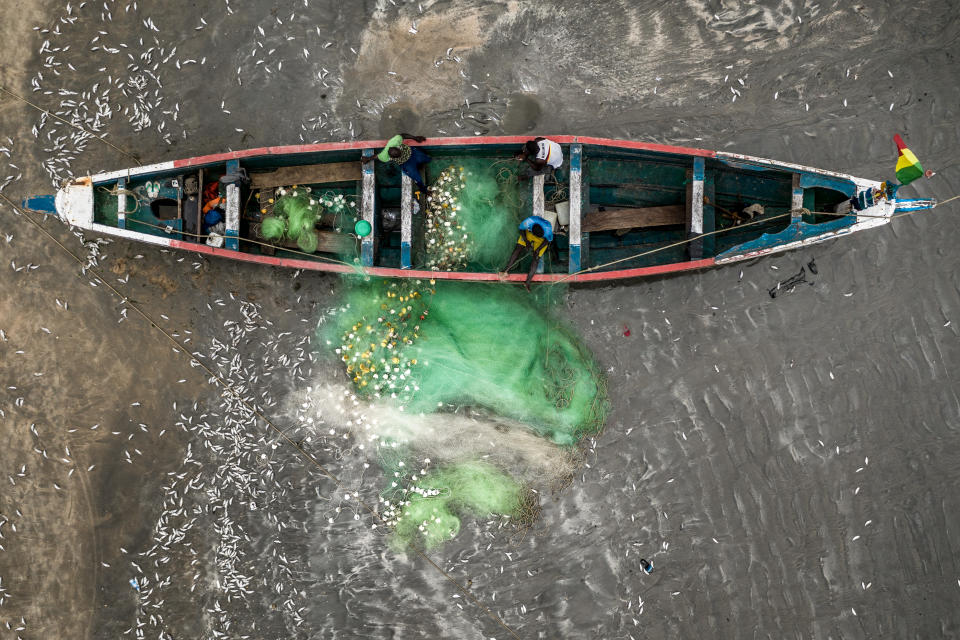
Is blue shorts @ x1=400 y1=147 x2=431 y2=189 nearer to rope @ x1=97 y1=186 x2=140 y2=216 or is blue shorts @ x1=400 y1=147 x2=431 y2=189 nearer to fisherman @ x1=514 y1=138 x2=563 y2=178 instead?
fisherman @ x1=514 y1=138 x2=563 y2=178

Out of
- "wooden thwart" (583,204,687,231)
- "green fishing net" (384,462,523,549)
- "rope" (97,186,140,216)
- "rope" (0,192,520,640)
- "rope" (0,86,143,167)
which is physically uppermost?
"rope" (0,86,143,167)

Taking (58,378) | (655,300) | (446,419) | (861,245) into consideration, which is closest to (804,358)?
(861,245)

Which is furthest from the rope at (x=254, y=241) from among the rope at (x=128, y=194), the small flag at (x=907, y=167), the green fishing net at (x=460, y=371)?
the small flag at (x=907, y=167)

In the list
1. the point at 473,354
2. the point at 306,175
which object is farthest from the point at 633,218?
the point at 306,175

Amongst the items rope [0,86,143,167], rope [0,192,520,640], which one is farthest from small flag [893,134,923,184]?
rope [0,86,143,167]

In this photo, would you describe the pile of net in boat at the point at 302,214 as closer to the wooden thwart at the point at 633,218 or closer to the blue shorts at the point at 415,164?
the blue shorts at the point at 415,164

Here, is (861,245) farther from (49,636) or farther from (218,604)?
(49,636)

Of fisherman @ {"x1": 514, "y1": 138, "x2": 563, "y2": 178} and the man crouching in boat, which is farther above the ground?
fisherman @ {"x1": 514, "y1": 138, "x2": 563, "y2": 178}
